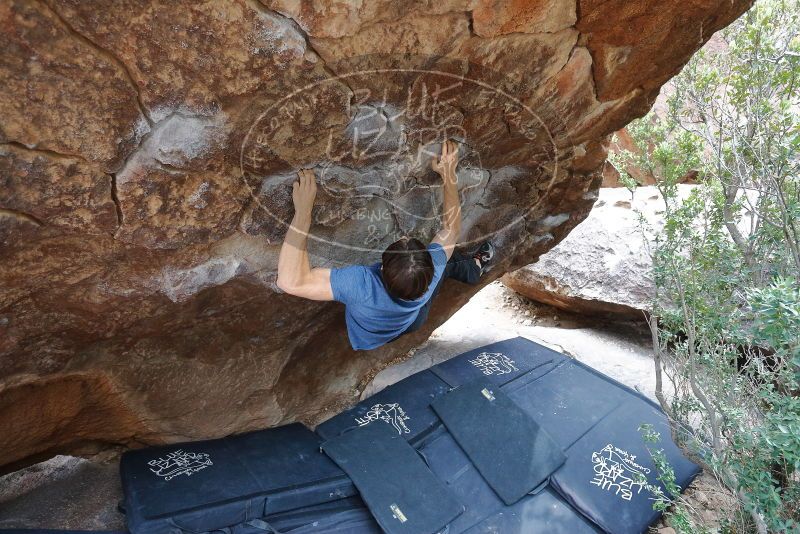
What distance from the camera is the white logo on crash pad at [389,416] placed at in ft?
10.2

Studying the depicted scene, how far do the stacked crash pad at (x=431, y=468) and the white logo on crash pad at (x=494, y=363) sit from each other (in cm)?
12

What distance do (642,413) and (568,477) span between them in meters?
0.76

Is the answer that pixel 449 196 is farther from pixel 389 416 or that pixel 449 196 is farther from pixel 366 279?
pixel 389 416

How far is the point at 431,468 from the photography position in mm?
2893

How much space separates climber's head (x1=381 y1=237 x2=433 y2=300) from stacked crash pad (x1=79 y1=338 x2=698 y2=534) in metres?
1.16

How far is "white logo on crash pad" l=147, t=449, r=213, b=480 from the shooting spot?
8.32ft

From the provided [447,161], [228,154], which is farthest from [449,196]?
[228,154]

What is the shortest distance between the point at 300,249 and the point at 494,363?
6.85 ft

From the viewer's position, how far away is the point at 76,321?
6.41 ft

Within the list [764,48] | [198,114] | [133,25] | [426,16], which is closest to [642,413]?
[764,48]

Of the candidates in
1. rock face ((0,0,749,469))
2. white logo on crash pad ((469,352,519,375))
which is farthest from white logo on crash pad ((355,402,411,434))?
white logo on crash pad ((469,352,519,375))

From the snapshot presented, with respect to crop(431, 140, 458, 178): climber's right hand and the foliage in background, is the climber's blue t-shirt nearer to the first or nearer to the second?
crop(431, 140, 458, 178): climber's right hand
